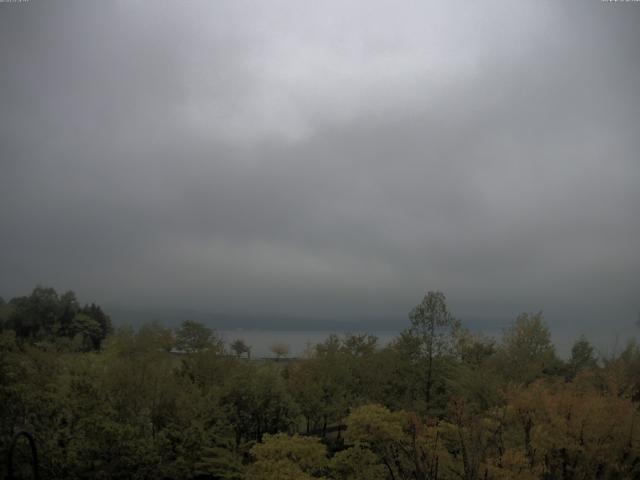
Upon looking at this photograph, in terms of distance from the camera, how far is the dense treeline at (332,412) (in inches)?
750

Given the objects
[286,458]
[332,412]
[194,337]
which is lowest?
[332,412]

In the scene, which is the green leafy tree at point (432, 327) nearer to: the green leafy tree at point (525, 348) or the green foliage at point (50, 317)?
the green leafy tree at point (525, 348)

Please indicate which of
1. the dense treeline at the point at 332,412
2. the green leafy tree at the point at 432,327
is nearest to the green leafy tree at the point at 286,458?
the dense treeline at the point at 332,412

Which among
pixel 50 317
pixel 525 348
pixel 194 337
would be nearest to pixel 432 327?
pixel 525 348

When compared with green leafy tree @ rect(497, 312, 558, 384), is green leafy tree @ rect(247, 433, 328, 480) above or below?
below

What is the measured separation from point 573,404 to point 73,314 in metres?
90.0

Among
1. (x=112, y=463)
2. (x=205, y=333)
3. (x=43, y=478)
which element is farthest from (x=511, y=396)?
(x=205, y=333)

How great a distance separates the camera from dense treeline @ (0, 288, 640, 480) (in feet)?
62.5

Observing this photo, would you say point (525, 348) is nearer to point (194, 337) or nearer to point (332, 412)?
point (332, 412)

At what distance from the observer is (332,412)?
108 ft

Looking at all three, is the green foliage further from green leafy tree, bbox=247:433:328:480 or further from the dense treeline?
green leafy tree, bbox=247:433:328:480

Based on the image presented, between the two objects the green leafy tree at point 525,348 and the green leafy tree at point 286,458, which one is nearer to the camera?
the green leafy tree at point 286,458

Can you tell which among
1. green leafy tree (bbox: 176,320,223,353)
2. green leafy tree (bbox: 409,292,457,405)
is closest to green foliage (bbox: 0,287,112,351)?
green leafy tree (bbox: 176,320,223,353)

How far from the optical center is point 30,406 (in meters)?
19.1
